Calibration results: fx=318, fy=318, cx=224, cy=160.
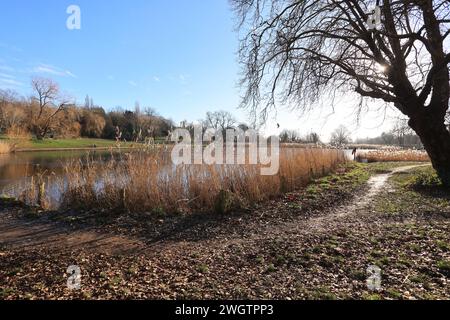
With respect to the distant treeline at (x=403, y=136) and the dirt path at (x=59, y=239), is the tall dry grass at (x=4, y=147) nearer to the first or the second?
the dirt path at (x=59, y=239)

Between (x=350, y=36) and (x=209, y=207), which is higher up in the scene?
(x=350, y=36)

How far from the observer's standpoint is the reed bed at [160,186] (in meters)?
7.18

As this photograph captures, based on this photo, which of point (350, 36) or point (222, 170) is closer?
point (222, 170)

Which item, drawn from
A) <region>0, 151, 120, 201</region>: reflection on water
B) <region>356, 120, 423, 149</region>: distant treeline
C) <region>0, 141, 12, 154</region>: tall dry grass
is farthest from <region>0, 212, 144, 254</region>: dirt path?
<region>0, 141, 12, 154</region>: tall dry grass

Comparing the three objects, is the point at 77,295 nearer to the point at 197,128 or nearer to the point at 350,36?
the point at 350,36

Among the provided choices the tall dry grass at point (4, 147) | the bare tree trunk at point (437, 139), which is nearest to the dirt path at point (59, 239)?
the bare tree trunk at point (437, 139)

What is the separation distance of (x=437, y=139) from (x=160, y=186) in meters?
8.25

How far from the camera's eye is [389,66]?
922cm

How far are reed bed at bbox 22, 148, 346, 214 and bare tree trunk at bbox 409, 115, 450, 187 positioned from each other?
480 cm

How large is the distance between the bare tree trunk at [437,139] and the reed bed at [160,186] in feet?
15.7

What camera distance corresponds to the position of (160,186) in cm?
749
